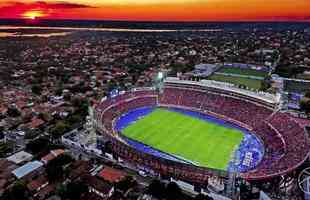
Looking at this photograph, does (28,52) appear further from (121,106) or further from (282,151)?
(282,151)

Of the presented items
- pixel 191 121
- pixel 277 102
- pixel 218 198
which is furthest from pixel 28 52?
pixel 218 198

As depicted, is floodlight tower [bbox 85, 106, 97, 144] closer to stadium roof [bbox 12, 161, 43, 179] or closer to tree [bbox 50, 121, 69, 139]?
tree [bbox 50, 121, 69, 139]

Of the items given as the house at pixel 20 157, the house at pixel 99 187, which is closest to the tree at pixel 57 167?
the house at pixel 99 187

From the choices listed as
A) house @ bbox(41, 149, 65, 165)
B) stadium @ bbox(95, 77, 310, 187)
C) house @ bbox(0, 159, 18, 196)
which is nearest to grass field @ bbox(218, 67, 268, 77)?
stadium @ bbox(95, 77, 310, 187)

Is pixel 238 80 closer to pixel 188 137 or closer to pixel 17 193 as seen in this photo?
pixel 188 137

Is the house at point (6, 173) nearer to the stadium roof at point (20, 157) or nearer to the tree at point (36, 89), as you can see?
the stadium roof at point (20, 157)

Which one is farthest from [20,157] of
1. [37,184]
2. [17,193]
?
[17,193]

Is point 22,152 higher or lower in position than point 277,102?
lower

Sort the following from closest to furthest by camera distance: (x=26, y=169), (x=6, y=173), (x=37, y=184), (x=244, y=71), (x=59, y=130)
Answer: (x=37, y=184), (x=6, y=173), (x=26, y=169), (x=59, y=130), (x=244, y=71)
